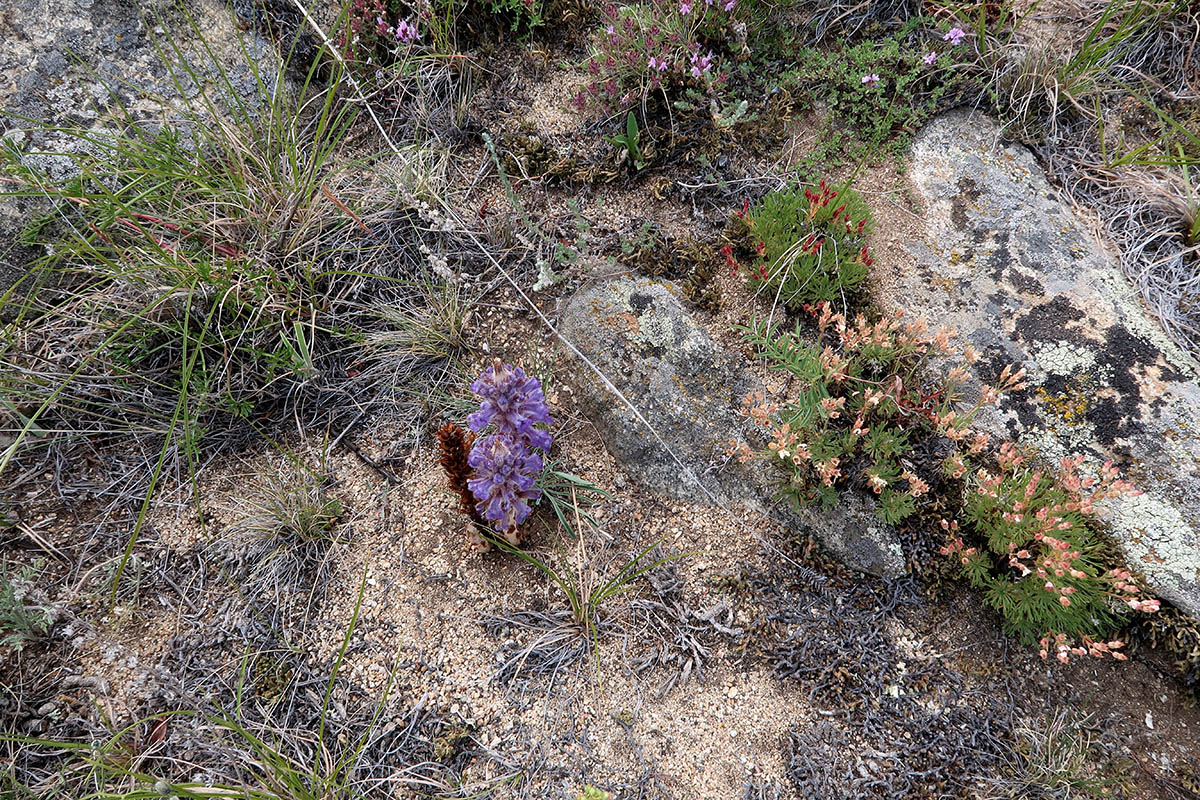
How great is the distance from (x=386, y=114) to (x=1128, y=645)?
499cm

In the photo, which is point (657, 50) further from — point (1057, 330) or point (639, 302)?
point (1057, 330)

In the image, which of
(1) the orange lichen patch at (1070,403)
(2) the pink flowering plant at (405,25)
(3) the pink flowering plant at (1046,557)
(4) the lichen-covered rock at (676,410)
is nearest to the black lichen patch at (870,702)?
(4) the lichen-covered rock at (676,410)

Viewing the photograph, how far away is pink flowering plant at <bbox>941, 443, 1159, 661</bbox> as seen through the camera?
2703 mm

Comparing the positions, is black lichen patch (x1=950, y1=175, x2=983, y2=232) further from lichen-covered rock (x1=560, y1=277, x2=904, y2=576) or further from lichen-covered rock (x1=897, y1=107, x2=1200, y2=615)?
lichen-covered rock (x1=560, y1=277, x2=904, y2=576)

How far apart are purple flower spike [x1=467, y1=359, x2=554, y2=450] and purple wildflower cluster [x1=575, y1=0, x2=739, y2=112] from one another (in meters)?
2.28

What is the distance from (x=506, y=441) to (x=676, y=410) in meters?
1.06

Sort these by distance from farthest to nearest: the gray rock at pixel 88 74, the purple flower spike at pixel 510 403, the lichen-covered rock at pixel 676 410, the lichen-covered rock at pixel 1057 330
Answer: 1. the gray rock at pixel 88 74
2. the lichen-covered rock at pixel 676 410
3. the lichen-covered rock at pixel 1057 330
4. the purple flower spike at pixel 510 403

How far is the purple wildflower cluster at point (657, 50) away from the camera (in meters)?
3.92

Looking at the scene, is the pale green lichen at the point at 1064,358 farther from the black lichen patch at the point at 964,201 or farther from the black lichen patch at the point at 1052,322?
the black lichen patch at the point at 964,201

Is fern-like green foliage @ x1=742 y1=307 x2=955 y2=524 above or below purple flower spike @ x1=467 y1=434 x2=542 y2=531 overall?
below

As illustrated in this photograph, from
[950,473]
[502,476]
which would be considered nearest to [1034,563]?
[950,473]

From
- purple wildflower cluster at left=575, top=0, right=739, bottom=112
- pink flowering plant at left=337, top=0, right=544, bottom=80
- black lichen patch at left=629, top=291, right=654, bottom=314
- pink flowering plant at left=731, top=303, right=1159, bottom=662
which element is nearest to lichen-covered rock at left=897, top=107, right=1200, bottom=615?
pink flowering plant at left=731, top=303, right=1159, bottom=662

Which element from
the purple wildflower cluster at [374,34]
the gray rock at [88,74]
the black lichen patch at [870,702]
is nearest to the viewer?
the black lichen patch at [870,702]

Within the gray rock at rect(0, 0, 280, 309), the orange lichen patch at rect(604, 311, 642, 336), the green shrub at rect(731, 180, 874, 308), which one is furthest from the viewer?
the gray rock at rect(0, 0, 280, 309)
